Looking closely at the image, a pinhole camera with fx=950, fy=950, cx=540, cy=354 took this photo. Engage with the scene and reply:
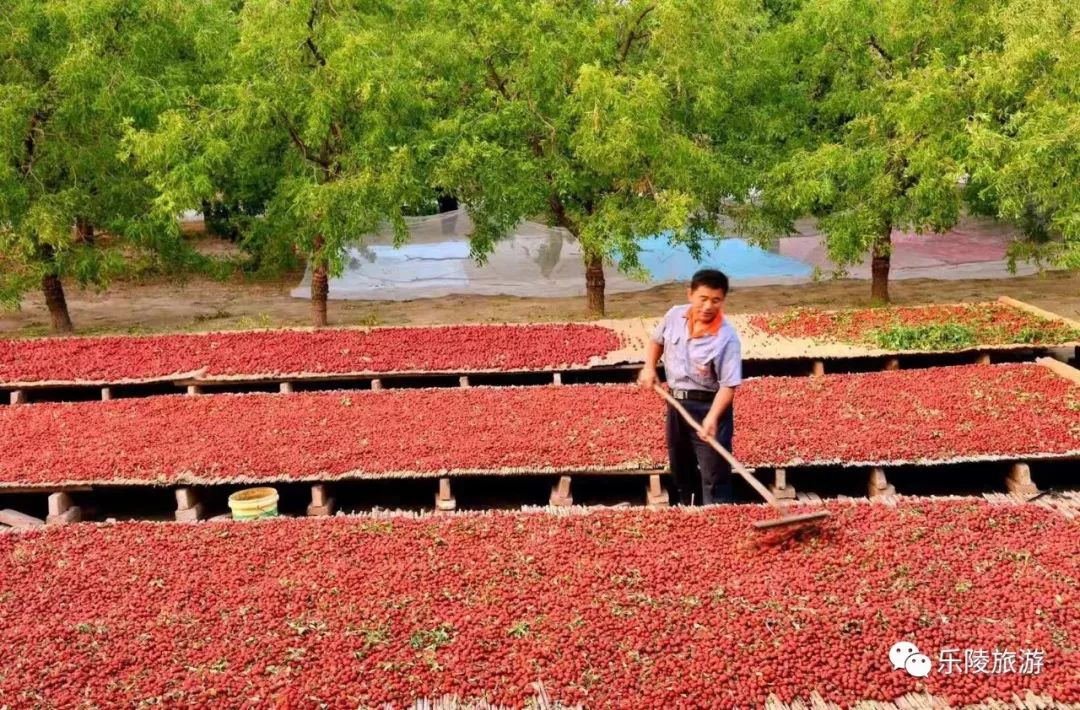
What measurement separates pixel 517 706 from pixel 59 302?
37.1ft

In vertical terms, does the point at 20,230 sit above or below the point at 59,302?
above

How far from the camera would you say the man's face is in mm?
5234

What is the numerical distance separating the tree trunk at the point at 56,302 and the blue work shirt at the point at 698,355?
1007cm

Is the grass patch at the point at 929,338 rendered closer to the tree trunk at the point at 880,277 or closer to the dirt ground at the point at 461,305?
the tree trunk at the point at 880,277

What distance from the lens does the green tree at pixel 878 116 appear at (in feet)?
34.6

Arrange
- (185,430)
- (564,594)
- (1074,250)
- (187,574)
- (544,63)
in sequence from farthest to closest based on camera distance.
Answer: (544,63) < (1074,250) < (185,430) < (187,574) < (564,594)

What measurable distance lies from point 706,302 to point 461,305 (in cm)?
988

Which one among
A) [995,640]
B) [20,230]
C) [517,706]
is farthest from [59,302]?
[995,640]

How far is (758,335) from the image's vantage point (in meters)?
10.0

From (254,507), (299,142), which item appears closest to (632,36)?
(299,142)

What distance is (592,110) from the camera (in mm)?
10367

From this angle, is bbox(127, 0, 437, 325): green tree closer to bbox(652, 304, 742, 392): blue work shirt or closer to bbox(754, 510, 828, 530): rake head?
bbox(652, 304, 742, 392): blue work shirt

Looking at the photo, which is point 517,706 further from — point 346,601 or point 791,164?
point 791,164

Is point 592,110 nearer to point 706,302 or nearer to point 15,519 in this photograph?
point 706,302
